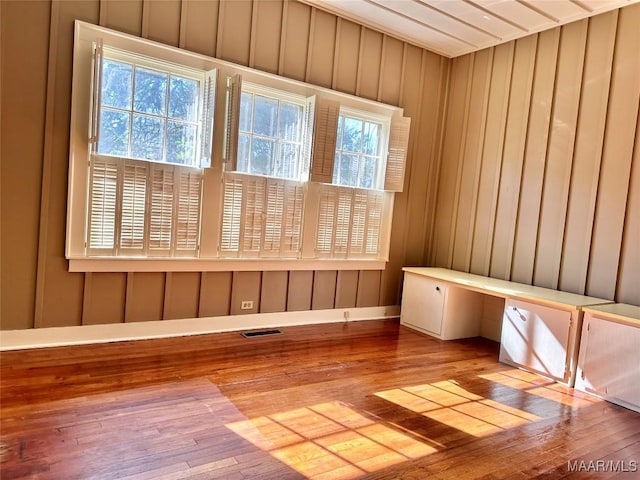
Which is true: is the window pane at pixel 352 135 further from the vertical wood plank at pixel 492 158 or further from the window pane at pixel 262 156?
the vertical wood plank at pixel 492 158

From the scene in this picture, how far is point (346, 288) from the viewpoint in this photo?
5.17 m

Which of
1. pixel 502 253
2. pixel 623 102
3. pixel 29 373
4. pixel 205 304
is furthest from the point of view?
pixel 502 253

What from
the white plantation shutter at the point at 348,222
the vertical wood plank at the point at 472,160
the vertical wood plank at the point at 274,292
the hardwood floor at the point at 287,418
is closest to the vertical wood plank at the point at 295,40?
the white plantation shutter at the point at 348,222

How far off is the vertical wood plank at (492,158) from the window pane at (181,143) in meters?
3.27

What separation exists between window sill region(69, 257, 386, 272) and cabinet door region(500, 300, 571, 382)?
1752 millimetres

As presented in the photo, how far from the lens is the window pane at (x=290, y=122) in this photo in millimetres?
4500

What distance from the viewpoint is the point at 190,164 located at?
13.2 ft

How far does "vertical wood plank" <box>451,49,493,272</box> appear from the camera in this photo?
5.23m

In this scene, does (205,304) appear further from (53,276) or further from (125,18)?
(125,18)

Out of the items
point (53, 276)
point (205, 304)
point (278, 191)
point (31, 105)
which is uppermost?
point (31, 105)

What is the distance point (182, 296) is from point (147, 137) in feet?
4.74

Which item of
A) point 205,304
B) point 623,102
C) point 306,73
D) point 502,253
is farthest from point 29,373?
point 623,102

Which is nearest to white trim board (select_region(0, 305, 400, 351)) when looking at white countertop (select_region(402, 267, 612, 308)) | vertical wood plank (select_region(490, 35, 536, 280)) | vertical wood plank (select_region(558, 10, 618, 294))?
white countertop (select_region(402, 267, 612, 308))

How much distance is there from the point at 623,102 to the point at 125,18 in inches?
171
